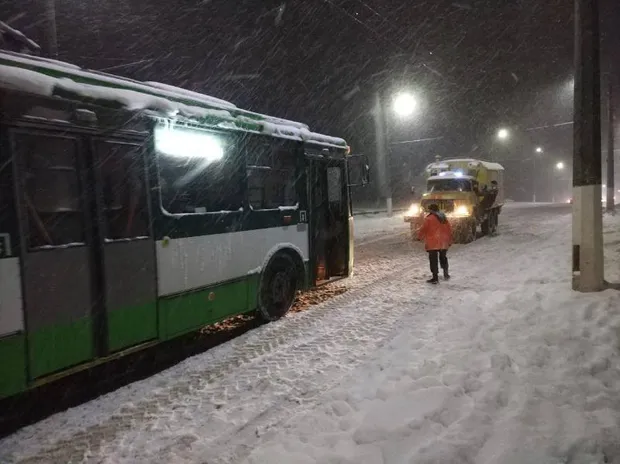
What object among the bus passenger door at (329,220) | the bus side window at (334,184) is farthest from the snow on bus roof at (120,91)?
the bus side window at (334,184)

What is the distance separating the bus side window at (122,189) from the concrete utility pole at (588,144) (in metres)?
6.65

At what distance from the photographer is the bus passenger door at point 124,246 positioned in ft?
15.3

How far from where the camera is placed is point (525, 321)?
21.1 ft

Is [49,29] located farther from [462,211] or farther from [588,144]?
[462,211]

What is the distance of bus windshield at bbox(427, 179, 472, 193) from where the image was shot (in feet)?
57.5

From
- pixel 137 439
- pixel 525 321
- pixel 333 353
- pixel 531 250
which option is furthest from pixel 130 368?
pixel 531 250

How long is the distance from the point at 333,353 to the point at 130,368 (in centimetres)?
235

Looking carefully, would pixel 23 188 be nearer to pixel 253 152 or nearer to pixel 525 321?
pixel 253 152

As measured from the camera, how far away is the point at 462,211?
16.8m

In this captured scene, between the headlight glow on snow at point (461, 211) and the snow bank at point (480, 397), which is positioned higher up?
the headlight glow on snow at point (461, 211)

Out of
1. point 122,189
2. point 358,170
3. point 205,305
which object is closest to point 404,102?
point 358,170

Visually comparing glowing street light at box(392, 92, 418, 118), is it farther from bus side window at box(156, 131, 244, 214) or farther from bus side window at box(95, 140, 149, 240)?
bus side window at box(95, 140, 149, 240)

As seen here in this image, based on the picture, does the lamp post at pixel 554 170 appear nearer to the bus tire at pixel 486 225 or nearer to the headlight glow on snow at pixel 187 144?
the bus tire at pixel 486 225

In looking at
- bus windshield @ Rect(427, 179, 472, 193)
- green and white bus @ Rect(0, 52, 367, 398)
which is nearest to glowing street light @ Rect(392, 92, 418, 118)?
bus windshield @ Rect(427, 179, 472, 193)
